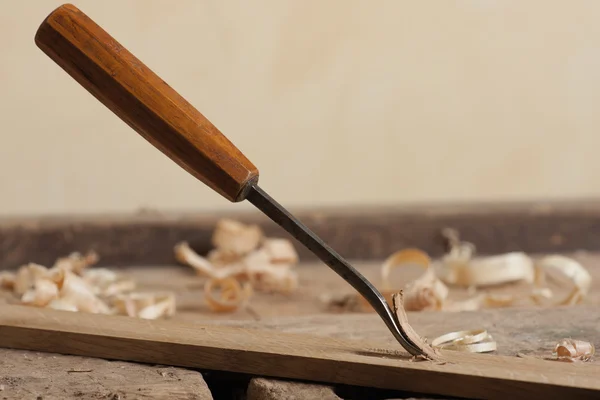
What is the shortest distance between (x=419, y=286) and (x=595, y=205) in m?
0.93

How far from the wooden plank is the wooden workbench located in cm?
2

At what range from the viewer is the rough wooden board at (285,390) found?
0.85 metres

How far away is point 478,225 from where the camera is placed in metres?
2.10

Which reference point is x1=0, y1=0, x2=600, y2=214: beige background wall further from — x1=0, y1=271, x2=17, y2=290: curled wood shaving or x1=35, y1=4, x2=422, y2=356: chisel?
x1=35, y1=4, x2=422, y2=356: chisel

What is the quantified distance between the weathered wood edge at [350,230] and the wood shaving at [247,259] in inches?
1.8

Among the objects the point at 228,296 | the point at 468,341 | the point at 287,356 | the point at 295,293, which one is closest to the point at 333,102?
the point at 295,293

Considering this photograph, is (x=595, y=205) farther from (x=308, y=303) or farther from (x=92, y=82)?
(x=92, y=82)

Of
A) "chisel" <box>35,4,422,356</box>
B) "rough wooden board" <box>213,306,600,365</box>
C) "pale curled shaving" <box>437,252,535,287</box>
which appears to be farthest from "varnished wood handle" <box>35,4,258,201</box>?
"pale curled shaving" <box>437,252,535,287</box>

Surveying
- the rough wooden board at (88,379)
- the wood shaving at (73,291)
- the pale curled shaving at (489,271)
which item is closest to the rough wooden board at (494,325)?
the rough wooden board at (88,379)

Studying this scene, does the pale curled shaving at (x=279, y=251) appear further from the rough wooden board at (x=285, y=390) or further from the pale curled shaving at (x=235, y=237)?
the rough wooden board at (x=285, y=390)

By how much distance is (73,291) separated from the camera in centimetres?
141

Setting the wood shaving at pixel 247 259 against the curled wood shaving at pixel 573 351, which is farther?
the wood shaving at pixel 247 259

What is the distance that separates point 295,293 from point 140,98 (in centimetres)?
94

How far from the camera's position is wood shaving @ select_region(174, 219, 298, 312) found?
5.96 feet
